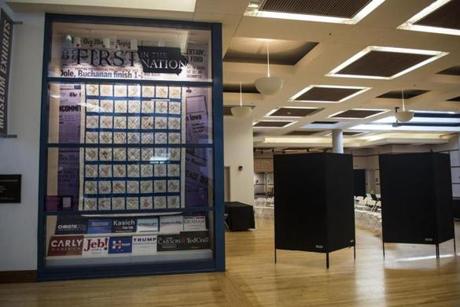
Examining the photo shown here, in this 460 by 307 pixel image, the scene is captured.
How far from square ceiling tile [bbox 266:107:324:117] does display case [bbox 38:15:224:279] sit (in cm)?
684

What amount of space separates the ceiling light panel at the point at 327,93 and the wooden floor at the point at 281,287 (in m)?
4.68

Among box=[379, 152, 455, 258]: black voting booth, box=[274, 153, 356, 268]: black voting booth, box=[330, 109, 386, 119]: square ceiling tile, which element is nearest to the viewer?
box=[274, 153, 356, 268]: black voting booth

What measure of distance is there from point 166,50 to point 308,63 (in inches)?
128

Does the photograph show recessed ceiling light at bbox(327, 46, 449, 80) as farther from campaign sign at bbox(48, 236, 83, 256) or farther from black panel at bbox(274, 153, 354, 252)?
campaign sign at bbox(48, 236, 83, 256)

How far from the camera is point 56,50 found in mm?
4637

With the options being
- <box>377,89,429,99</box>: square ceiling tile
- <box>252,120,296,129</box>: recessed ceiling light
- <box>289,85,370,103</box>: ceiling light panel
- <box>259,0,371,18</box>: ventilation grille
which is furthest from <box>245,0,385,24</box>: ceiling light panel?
<box>252,120,296,129</box>: recessed ceiling light

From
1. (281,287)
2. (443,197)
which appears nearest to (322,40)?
(443,197)

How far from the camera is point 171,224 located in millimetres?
4785

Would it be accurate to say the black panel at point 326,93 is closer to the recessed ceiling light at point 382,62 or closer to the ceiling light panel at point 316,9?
the recessed ceiling light at point 382,62

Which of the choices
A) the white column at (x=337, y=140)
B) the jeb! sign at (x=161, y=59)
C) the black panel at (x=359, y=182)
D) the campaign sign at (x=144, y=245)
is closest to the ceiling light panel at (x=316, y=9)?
the jeb! sign at (x=161, y=59)

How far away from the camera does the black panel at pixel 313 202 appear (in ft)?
17.2

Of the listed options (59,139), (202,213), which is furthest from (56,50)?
(202,213)

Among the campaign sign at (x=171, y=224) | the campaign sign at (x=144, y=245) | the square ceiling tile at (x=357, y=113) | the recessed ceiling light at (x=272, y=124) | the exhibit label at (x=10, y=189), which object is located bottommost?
the campaign sign at (x=144, y=245)

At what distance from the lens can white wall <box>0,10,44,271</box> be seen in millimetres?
4328
